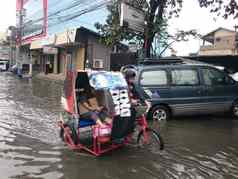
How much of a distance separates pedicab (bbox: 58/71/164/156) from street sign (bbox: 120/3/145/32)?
28.0ft

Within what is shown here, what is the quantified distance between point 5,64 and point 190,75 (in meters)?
53.3

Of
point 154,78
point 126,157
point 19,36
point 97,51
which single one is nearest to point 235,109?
point 154,78

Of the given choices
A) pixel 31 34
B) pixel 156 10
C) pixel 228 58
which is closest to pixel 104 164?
pixel 156 10

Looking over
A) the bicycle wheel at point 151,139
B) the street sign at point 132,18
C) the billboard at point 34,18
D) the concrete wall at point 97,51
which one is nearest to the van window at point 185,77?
the bicycle wheel at point 151,139

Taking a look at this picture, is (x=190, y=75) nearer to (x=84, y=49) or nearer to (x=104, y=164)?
(x=104, y=164)

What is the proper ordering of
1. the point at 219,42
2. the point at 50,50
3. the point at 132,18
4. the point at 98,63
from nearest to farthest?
the point at 132,18 → the point at 98,63 → the point at 50,50 → the point at 219,42

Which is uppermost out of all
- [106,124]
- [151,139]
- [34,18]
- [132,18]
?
[34,18]

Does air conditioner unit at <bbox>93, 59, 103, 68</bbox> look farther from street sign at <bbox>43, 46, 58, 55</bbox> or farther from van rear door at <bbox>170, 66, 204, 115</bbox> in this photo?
van rear door at <bbox>170, 66, 204, 115</bbox>

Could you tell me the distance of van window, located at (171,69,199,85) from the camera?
1181cm

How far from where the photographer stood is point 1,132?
31.8 ft

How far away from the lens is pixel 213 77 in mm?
12203

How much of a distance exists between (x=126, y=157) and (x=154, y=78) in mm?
4336

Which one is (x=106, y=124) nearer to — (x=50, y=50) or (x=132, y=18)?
(x=132, y=18)

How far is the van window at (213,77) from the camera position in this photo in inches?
476
